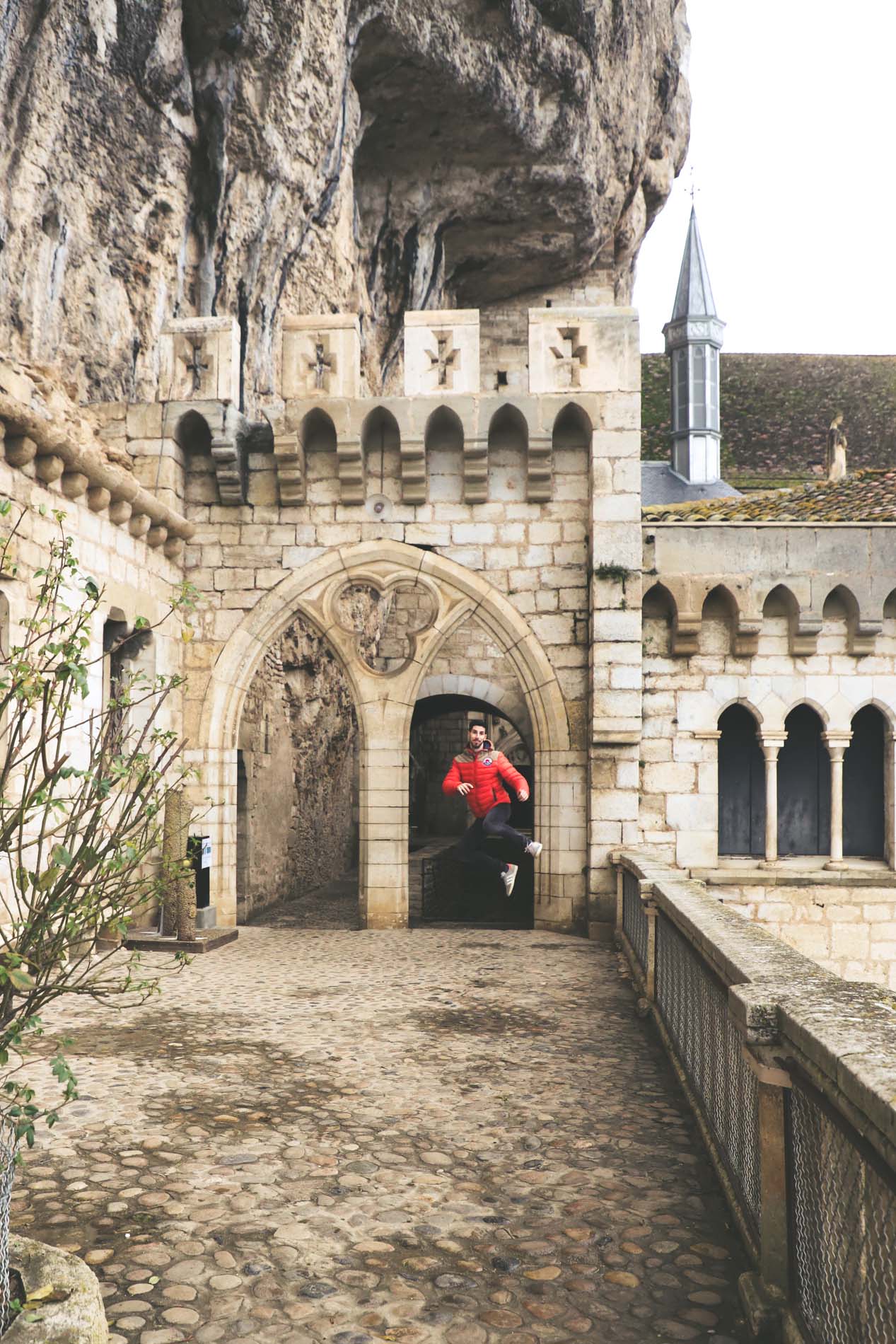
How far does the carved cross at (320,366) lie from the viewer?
855 cm

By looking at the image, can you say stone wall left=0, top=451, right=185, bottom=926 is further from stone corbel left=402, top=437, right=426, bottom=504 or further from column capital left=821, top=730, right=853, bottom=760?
column capital left=821, top=730, right=853, bottom=760

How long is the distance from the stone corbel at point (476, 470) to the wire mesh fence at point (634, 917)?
3.08 metres

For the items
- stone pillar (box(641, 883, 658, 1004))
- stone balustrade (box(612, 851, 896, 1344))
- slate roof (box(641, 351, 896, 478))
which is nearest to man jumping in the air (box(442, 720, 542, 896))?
stone pillar (box(641, 883, 658, 1004))

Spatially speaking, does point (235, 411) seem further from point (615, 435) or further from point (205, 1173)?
point (205, 1173)

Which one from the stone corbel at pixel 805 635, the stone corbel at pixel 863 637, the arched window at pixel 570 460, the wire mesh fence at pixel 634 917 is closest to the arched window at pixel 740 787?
the stone corbel at pixel 805 635

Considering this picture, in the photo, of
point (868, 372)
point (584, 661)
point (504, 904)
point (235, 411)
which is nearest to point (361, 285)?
point (235, 411)

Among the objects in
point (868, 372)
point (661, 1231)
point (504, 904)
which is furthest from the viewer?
point (868, 372)

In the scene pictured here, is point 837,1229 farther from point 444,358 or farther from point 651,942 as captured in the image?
point 444,358

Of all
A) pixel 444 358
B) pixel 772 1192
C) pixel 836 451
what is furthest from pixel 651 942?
pixel 836 451

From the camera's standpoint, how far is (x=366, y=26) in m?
10.5

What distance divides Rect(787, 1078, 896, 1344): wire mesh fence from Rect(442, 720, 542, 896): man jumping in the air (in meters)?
5.55

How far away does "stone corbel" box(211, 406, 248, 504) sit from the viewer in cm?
828

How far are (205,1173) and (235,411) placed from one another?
6.28 metres

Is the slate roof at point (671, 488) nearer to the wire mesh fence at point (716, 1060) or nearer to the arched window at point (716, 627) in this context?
the arched window at point (716, 627)
